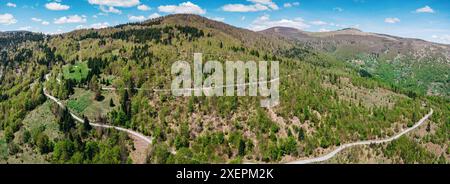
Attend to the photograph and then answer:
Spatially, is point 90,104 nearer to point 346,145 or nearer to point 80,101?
point 80,101

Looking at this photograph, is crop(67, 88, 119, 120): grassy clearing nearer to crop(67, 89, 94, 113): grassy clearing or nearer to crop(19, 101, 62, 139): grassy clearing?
crop(67, 89, 94, 113): grassy clearing

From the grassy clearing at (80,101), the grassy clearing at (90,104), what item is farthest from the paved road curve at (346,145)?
the grassy clearing at (80,101)

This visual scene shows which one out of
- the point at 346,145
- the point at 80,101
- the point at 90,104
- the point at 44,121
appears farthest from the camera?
the point at 80,101

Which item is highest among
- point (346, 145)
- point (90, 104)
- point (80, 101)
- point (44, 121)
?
point (80, 101)

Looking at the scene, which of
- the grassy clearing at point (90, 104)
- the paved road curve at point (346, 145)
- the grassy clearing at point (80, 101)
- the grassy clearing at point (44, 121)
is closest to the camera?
the paved road curve at point (346, 145)

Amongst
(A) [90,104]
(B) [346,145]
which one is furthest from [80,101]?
(B) [346,145]

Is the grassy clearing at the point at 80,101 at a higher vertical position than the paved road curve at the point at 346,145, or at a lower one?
higher

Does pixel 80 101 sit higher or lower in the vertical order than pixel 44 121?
higher

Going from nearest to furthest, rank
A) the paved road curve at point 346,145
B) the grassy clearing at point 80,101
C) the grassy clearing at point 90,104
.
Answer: the paved road curve at point 346,145, the grassy clearing at point 90,104, the grassy clearing at point 80,101

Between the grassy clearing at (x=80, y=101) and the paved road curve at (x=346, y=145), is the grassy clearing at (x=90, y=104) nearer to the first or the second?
the grassy clearing at (x=80, y=101)

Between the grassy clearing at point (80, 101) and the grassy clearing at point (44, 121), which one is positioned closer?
the grassy clearing at point (44, 121)
